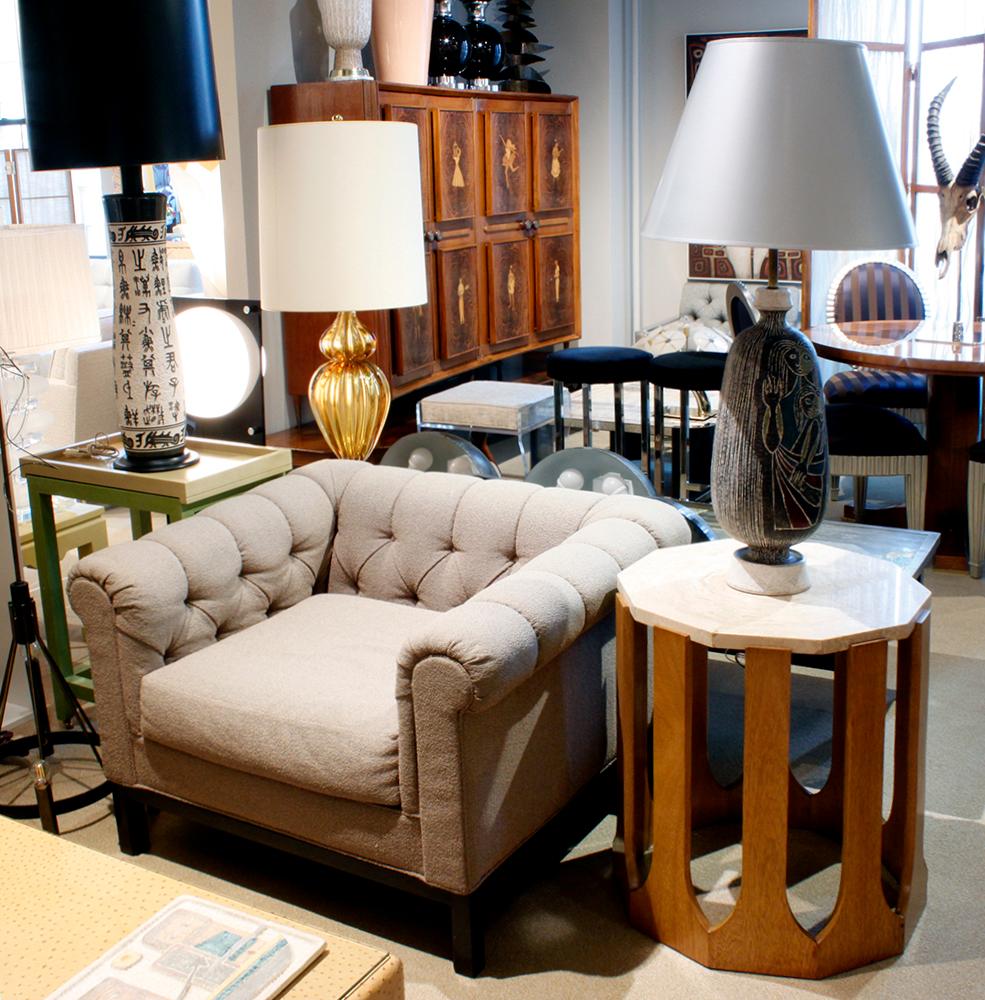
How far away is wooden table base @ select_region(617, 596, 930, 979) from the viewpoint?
6.49ft

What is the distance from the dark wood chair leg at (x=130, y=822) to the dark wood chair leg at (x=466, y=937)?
755 millimetres

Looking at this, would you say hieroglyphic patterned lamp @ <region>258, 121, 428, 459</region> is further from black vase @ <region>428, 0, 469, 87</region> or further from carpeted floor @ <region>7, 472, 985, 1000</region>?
black vase @ <region>428, 0, 469, 87</region>

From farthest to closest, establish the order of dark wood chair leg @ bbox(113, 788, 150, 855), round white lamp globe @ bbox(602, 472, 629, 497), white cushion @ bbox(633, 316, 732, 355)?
1. white cushion @ bbox(633, 316, 732, 355)
2. round white lamp globe @ bbox(602, 472, 629, 497)
3. dark wood chair leg @ bbox(113, 788, 150, 855)

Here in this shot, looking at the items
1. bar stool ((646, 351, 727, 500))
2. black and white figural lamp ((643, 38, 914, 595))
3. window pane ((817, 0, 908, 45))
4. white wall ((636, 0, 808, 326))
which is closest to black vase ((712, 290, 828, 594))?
black and white figural lamp ((643, 38, 914, 595))

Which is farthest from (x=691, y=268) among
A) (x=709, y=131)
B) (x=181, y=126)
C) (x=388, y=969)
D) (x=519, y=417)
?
(x=388, y=969)

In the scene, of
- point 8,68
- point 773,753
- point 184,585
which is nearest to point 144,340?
point 184,585

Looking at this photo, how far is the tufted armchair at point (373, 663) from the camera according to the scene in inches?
79.8

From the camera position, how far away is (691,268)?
706cm

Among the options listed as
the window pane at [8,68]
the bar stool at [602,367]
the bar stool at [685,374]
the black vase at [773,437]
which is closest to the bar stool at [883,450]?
the bar stool at [685,374]

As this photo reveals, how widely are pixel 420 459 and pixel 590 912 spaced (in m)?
1.41

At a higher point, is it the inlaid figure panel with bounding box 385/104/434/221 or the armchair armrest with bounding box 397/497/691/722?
the inlaid figure panel with bounding box 385/104/434/221

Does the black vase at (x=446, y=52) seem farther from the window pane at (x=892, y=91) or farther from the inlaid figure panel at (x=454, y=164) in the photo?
the window pane at (x=892, y=91)

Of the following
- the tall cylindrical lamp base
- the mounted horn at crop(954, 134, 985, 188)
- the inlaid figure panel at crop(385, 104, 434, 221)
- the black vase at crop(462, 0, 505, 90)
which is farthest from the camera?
the black vase at crop(462, 0, 505, 90)

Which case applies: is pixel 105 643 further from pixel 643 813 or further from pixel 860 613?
pixel 860 613
